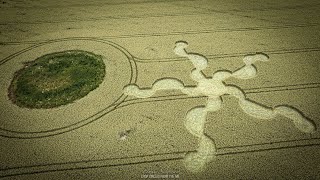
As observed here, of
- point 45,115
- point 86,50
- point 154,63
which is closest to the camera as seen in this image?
point 45,115

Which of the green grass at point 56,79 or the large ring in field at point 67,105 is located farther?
the green grass at point 56,79

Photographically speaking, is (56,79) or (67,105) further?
(56,79)

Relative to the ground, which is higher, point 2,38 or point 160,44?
point 2,38

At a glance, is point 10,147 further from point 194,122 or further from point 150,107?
point 194,122

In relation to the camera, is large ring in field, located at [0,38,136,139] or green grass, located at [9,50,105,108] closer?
large ring in field, located at [0,38,136,139]

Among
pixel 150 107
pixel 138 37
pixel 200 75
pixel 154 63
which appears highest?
pixel 138 37

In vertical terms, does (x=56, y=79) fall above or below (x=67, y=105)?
above

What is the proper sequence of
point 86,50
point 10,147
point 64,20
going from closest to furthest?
1. point 10,147
2. point 86,50
3. point 64,20

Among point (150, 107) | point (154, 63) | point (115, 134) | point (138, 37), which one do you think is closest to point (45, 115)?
point (115, 134)
